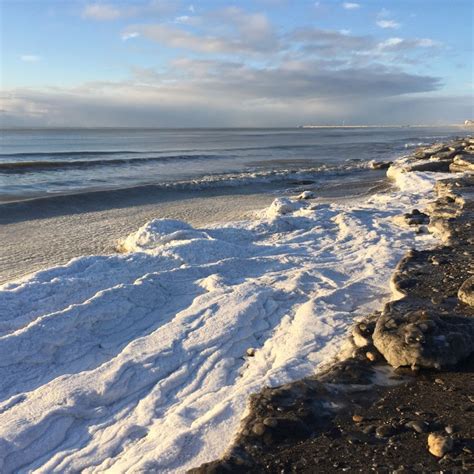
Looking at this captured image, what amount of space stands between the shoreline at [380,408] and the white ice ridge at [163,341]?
294mm

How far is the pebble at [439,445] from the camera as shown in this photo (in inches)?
128

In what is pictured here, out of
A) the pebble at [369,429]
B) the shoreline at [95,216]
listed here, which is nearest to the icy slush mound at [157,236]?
the shoreline at [95,216]

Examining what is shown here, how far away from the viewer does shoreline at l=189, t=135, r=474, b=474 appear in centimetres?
328

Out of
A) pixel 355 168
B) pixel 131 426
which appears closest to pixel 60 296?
pixel 131 426

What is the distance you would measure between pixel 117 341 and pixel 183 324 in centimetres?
76

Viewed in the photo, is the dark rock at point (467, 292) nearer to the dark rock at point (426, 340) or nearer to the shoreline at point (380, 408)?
the shoreline at point (380, 408)

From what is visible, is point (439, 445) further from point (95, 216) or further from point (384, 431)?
point (95, 216)

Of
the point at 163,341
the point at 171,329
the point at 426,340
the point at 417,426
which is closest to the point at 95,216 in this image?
the point at 171,329

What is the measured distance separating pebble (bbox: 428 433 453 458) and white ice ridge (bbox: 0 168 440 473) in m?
1.40

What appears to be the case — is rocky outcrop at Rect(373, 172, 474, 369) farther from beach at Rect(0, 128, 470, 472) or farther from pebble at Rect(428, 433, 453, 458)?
pebble at Rect(428, 433, 453, 458)

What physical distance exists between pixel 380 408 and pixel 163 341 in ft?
7.73

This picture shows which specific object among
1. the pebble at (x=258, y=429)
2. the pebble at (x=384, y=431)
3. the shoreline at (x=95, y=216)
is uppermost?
the shoreline at (x=95, y=216)

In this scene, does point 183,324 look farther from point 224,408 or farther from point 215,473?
point 215,473

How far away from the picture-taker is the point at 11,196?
693 inches
